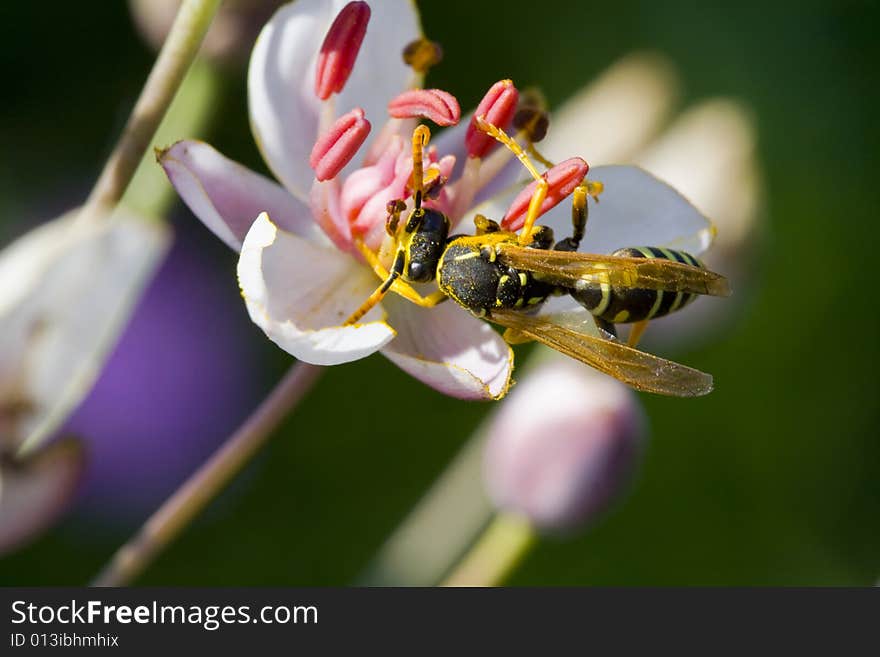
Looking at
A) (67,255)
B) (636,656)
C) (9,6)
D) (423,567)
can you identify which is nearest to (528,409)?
(423,567)

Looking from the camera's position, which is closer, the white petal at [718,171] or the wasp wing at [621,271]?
the wasp wing at [621,271]

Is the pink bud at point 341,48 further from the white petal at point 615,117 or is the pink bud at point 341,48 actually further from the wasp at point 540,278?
the white petal at point 615,117

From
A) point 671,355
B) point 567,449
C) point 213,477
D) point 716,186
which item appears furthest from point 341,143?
point 671,355

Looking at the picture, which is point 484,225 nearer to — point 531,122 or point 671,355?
point 531,122

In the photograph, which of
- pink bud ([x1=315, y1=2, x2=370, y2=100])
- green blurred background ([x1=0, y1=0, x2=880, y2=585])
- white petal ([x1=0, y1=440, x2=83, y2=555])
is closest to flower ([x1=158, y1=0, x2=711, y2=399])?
pink bud ([x1=315, y1=2, x2=370, y2=100])

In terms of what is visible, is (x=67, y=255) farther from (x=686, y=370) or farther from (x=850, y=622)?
(x=850, y=622)

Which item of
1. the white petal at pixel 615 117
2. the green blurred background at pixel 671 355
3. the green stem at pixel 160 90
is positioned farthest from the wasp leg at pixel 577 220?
the green blurred background at pixel 671 355

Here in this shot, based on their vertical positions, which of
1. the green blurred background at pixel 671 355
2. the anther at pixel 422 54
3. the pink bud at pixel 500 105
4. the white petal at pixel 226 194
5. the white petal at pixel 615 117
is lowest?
the green blurred background at pixel 671 355

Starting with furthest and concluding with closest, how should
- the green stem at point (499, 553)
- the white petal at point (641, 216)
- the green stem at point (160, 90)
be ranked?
the green stem at point (499, 553)
the white petal at point (641, 216)
the green stem at point (160, 90)
